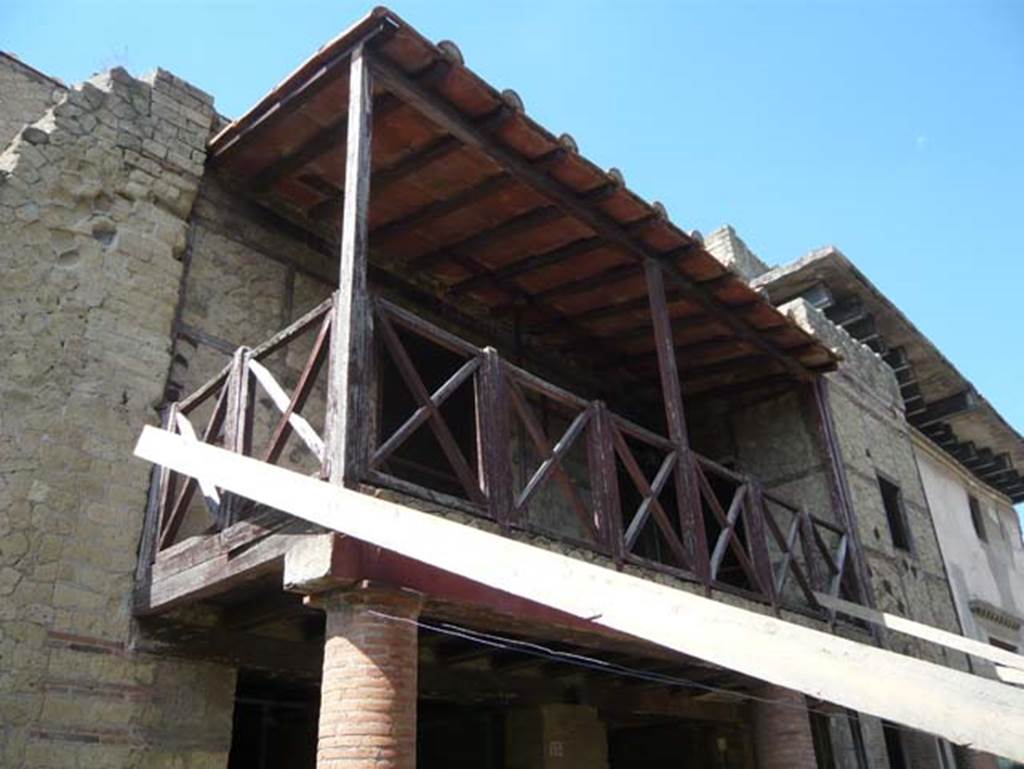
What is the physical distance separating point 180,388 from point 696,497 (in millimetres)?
3706

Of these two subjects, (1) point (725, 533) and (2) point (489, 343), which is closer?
(1) point (725, 533)

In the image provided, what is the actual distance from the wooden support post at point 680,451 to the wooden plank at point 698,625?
10.7ft

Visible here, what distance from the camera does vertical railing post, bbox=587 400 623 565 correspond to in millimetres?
5652

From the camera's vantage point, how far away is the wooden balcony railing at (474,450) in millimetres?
4672

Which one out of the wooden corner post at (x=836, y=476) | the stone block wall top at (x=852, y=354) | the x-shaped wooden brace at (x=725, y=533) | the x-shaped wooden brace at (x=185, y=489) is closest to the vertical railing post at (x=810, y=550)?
the wooden corner post at (x=836, y=476)

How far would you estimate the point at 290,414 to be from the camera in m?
4.55

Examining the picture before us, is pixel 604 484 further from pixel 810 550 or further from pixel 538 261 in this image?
pixel 810 550

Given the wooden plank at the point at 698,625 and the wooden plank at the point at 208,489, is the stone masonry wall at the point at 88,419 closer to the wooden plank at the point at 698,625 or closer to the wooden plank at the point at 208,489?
the wooden plank at the point at 208,489

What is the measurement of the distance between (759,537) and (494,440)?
3205 mm

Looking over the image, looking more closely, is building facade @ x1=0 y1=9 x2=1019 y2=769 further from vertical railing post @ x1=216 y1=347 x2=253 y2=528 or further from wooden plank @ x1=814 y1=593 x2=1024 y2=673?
wooden plank @ x1=814 y1=593 x2=1024 y2=673

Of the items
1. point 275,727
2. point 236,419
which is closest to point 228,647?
point 236,419

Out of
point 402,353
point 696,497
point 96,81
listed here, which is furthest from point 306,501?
point 96,81

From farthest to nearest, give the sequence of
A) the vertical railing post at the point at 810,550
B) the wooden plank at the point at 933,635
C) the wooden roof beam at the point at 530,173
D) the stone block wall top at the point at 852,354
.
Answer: the stone block wall top at the point at 852,354
the vertical railing post at the point at 810,550
the wooden plank at the point at 933,635
the wooden roof beam at the point at 530,173

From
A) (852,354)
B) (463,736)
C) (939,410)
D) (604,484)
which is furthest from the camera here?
(939,410)
